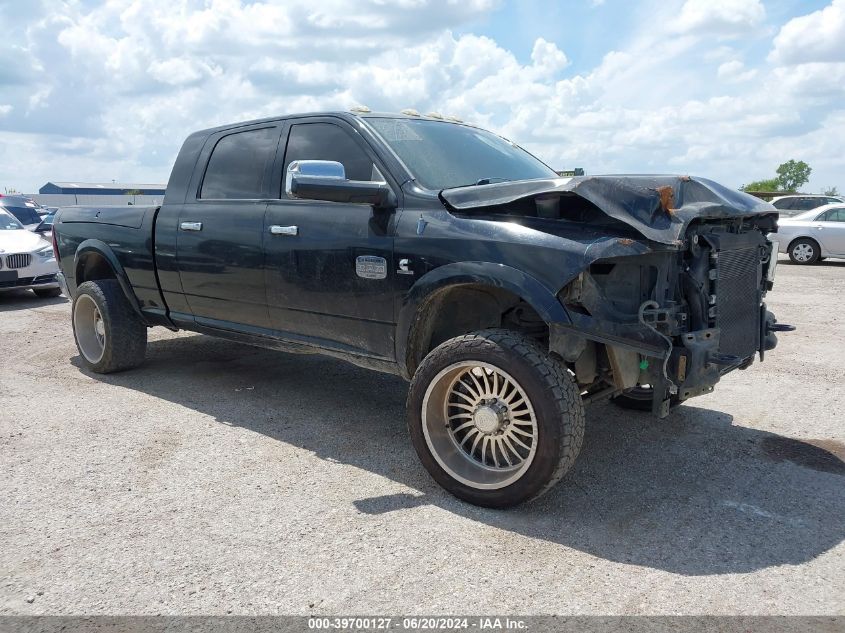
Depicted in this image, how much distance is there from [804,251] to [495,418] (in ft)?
49.9

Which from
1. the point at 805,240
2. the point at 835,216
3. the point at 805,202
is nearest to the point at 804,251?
the point at 805,240

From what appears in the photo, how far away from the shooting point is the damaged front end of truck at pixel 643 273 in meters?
3.27

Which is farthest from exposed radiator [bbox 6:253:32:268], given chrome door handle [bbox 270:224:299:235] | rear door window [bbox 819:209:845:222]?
rear door window [bbox 819:209:845:222]

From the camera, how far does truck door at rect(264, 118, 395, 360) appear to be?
4.07 m

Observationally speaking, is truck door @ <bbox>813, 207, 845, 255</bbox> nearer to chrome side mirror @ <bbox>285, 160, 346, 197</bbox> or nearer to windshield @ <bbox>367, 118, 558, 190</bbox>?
windshield @ <bbox>367, 118, 558, 190</bbox>

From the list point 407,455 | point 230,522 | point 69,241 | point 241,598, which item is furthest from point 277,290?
point 69,241

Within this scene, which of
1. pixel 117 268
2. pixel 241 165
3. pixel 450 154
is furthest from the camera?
pixel 117 268

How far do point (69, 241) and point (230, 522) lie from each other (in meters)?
3.99

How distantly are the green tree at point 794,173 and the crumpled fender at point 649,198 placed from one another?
80993 millimetres

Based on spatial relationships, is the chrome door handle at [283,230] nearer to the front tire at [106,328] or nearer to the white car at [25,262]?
the front tire at [106,328]

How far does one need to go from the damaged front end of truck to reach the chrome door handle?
3.94ft

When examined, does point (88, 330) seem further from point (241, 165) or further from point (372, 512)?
point (372, 512)

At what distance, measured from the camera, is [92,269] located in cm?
643

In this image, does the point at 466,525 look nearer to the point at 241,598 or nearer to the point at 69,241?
the point at 241,598
